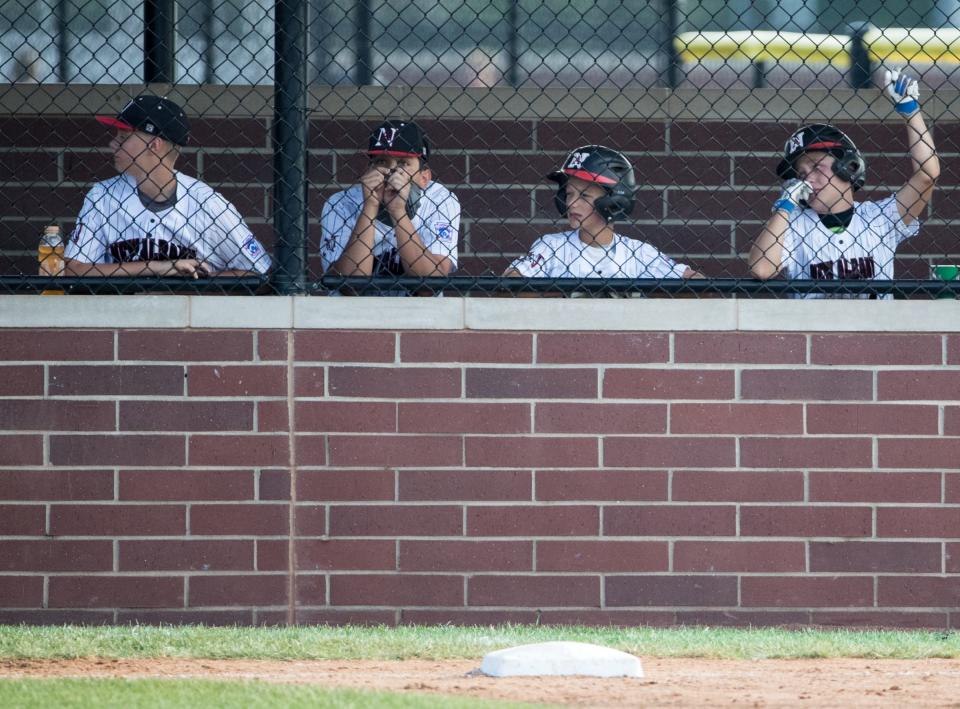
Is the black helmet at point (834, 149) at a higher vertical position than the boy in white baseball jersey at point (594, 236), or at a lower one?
higher

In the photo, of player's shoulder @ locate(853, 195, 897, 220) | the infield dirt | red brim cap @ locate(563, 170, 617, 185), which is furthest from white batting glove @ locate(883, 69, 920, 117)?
the infield dirt

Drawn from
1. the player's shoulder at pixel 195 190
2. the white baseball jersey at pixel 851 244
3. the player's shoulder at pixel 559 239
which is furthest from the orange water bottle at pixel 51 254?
the white baseball jersey at pixel 851 244

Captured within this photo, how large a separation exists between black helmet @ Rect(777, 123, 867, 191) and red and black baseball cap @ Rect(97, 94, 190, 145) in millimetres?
2618

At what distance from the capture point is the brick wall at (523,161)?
7.36 metres

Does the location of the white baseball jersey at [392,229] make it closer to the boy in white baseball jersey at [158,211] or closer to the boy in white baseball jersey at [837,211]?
the boy in white baseball jersey at [158,211]

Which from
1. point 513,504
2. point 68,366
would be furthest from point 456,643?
point 68,366

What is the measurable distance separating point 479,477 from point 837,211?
6.43ft

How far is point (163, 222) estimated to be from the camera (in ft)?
20.5

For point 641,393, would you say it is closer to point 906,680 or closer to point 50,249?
point 906,680

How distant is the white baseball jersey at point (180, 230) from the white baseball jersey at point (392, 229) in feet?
0.98

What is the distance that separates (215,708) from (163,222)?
2.89m

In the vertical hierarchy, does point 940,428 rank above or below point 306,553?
above

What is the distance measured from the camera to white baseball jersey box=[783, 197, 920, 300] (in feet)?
20.5

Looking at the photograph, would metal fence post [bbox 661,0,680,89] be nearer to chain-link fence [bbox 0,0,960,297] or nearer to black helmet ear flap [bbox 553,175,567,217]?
chain-link fence [bbox 0,0,960,297]
